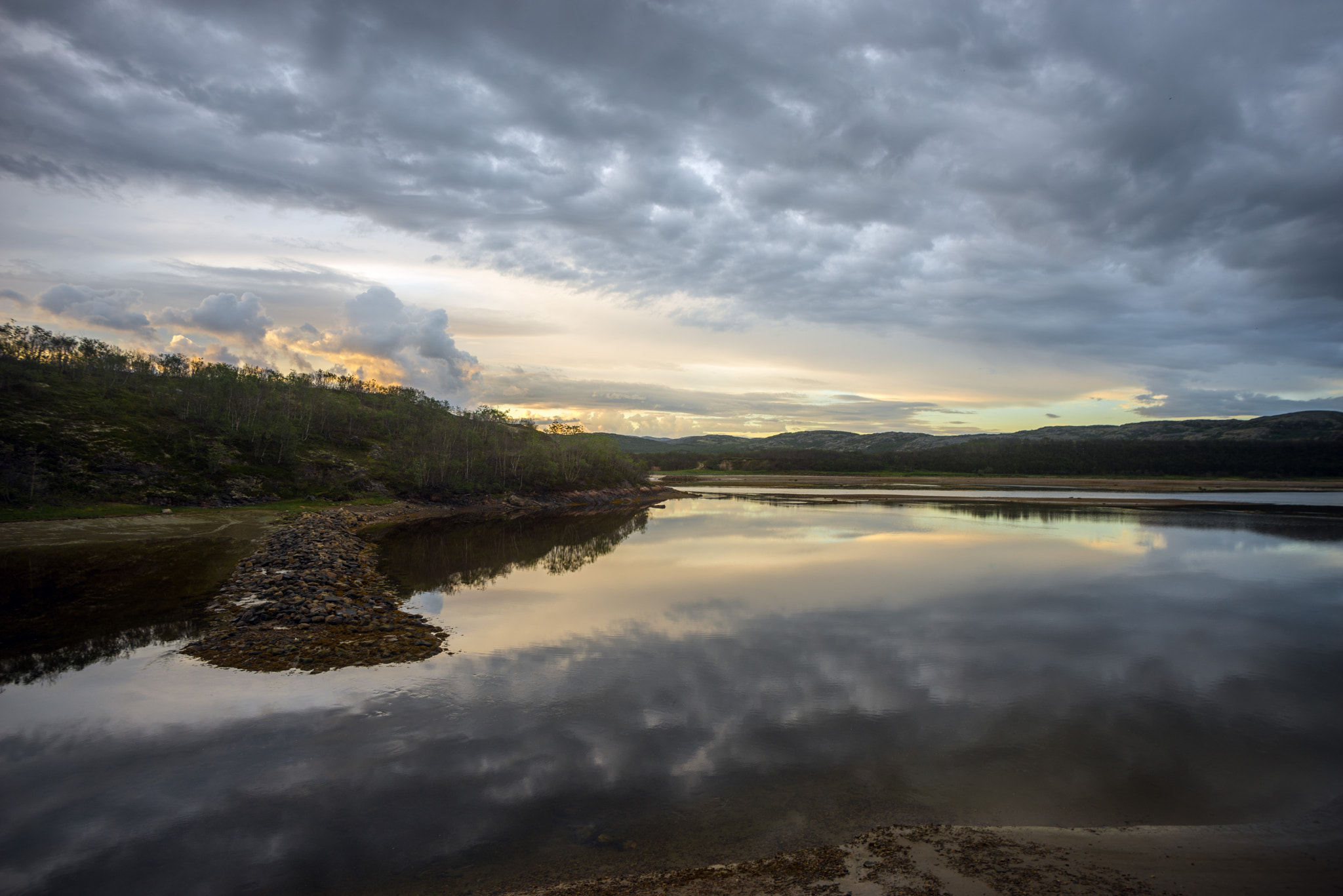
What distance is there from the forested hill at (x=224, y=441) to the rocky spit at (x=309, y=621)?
2928 centimetres

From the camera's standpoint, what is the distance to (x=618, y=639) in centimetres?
1523

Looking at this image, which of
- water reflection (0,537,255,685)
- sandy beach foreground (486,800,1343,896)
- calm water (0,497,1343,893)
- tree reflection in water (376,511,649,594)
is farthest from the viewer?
tree reflection in water (376,511,649,594)

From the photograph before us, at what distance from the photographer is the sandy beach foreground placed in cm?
580

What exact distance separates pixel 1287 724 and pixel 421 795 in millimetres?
14702

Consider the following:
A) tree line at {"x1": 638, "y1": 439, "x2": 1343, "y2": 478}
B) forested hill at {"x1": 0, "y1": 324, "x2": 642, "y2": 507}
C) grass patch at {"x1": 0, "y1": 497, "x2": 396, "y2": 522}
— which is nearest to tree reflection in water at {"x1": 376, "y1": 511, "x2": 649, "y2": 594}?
grass patch at {"x1": 0, "y1": 497, "x2": 396, "y2": 522}

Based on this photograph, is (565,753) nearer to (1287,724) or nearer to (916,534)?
(1287,724)

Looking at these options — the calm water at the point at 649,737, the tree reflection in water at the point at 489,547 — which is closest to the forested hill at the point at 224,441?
the tree reflection in water at the point at 489,547

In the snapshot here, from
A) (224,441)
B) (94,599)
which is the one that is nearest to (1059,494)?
(94,599)

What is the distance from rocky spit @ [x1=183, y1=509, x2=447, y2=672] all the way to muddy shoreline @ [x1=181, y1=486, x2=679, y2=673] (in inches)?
1.1

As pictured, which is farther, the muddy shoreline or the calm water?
the muddy shoreline

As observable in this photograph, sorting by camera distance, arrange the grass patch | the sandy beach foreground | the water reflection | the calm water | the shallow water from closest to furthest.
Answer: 1. the sandy beach foreground
2. the calm water
3. the water reflection
4. the grass patch
5. the shallow water

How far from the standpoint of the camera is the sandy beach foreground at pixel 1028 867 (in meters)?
5.80

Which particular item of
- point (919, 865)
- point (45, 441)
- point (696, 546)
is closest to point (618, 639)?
point (919, 865)

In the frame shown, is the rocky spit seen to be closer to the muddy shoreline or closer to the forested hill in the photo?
the muddy shoreline
